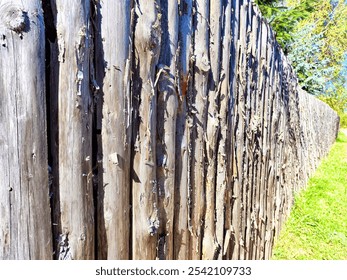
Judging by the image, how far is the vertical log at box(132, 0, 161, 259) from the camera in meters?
1.05

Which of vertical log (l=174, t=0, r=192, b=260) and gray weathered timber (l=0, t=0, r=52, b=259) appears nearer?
gray weathered timber (l=0, t=0, r=52, b=259)

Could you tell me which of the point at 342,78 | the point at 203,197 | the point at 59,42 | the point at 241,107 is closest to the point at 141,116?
the point at 59,42

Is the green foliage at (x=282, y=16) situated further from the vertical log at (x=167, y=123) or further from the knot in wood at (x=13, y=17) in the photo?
the knot in wood at (x=13, y=17)

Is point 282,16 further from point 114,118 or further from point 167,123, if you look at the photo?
point 114,118

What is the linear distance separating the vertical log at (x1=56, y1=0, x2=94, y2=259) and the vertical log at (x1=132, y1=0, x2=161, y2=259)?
207 millimetres

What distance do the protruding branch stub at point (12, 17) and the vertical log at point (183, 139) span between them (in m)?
0.67

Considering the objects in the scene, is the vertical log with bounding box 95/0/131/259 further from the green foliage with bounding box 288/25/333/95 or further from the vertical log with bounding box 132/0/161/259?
the green foliage with bounding box 288/25/333/95

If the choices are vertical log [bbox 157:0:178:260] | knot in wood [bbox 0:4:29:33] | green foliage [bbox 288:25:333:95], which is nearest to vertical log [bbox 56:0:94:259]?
knot in wood [bbox 0:4:29:33]

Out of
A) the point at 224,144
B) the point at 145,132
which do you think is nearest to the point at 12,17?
the point at 145,132

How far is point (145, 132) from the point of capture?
3.58 feet

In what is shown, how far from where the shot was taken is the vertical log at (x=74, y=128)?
85 centimetres

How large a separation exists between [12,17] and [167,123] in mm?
678

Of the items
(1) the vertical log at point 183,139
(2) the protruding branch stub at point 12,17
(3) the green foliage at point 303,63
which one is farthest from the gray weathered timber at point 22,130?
(3) the green foliage at point 303,63
